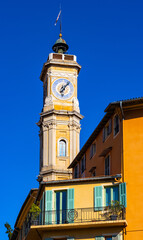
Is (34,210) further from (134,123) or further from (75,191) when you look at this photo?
(134,123)

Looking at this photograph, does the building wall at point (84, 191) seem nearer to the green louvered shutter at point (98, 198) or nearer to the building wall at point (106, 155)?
the green louvered shutter at point (98, 198)

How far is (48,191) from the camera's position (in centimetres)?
4109

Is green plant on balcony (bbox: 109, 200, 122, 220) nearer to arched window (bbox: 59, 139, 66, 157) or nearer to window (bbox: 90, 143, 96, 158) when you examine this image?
window (bbox: 90, 143, 96, 158)

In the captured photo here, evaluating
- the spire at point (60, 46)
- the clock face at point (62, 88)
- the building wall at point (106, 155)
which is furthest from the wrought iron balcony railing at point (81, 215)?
the spire at point (60, 46)

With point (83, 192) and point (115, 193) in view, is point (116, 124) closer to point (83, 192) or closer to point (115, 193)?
point (115, 193)

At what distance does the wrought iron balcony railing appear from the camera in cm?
3906

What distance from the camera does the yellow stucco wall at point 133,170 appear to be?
38688 millimetres

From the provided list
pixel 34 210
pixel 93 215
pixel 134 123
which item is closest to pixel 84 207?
pixel 93 215

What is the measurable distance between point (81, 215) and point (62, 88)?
187 feet

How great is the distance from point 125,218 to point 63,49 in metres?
69.3

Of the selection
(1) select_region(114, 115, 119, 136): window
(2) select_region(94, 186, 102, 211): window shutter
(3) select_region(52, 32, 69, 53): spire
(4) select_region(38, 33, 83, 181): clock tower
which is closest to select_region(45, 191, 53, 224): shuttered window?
(2) select_region(94, 186, 102, 211): window shutter

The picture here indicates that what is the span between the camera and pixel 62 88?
315ft

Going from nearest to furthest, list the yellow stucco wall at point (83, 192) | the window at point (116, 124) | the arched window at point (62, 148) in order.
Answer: the yellow stucco wall at point (83, 192) < the window at point (116, 124) < the arched window at point (62, 148)

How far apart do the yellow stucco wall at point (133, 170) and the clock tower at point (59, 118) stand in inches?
1872
